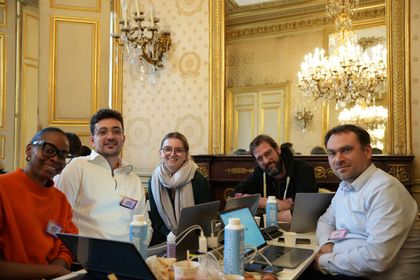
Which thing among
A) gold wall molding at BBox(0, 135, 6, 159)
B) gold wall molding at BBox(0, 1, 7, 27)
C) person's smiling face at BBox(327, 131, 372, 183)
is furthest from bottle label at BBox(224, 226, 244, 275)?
gold wall molding at BBox(0, 1, 7, 27)

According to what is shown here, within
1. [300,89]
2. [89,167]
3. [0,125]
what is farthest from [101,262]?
[0,125]

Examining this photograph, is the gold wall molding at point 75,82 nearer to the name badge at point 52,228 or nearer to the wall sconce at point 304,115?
the wall sconce at point 304,115

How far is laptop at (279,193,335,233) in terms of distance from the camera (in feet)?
7.04

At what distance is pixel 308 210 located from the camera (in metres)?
2.19

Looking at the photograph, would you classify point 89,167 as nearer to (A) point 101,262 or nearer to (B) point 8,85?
(A) point 101,262

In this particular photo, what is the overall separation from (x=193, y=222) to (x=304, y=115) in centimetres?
290

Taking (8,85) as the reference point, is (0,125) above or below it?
below

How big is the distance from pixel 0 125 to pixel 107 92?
218cm

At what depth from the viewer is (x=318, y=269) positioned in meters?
1.71

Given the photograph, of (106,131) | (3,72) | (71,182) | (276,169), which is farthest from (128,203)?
(3,72)

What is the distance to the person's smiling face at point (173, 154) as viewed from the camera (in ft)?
→ 8.24

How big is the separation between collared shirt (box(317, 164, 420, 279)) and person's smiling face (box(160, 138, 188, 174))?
1079 mm

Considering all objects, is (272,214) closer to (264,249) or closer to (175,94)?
(264,249)

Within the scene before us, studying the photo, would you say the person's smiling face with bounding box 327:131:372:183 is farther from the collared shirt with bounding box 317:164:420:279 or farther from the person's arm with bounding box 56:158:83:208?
the person's arm with bounding box 56:158:83:208
